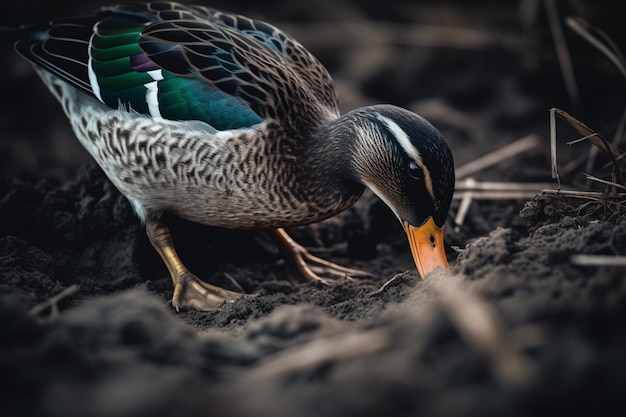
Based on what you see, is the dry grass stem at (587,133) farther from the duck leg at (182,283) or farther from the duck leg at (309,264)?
the duck leg at (182,283)

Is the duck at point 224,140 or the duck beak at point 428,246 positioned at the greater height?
the duck at point 224,140

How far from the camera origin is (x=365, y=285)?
4117mm

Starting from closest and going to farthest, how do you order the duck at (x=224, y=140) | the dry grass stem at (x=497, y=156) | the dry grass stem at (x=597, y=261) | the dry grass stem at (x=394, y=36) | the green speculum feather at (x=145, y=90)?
the dry grass stem at (x=597, y=261) < the duck at (x=224, y=140) < the green speculum feather at (x=145, y=90) < the dry grass stem at (x=497, y=156) < the dry grass stem at (x=394, y=36)

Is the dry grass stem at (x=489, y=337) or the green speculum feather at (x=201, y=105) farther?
the green speculum feather at (x=201, y=105)

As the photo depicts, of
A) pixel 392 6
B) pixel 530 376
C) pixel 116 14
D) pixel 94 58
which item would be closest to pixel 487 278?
pixel 530 376

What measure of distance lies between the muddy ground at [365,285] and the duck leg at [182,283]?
0.12 meters

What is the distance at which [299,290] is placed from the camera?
4.07 metres

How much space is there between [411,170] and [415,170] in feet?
0.09

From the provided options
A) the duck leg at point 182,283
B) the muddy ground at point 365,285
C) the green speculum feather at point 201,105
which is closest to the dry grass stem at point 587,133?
the muddy ground at point 365,285

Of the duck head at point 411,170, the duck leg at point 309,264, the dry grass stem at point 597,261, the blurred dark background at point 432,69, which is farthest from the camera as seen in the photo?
the blurred dark background at point 432,69

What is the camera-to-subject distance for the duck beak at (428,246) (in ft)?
12.0

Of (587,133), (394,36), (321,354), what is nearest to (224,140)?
(321,354)

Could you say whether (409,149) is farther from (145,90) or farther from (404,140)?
(145,90)

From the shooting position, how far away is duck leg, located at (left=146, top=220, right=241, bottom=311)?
12.9 feet
